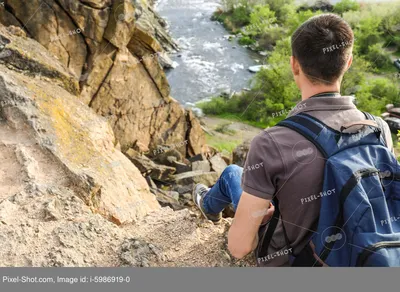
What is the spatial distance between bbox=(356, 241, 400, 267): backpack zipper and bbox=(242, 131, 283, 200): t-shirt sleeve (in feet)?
2.23

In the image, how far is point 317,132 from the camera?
9.55 ft

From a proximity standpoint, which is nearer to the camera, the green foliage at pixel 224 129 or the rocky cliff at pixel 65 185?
the rocky cliff at pixel 65 185

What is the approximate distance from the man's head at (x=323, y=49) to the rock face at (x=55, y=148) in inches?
113

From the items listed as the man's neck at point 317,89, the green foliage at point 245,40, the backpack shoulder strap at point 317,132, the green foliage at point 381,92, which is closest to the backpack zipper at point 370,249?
the backpack shoulder strap at point 317,132

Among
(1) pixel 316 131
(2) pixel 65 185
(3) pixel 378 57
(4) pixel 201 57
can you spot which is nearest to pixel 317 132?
(1) pixel 316 131

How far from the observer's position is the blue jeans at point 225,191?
14.0 feet

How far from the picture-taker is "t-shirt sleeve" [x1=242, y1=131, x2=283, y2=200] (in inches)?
113

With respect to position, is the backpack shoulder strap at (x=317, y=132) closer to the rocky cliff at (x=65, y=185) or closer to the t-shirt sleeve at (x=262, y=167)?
the t-shirt sleeve at (x=262, y=167)

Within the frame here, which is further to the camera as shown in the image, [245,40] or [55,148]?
[245,40]

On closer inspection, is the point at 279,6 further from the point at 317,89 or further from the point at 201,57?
the point at 317,89

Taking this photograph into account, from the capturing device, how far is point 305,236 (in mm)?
3152

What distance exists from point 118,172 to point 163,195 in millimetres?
5911

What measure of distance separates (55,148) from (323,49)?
3876 millimetres

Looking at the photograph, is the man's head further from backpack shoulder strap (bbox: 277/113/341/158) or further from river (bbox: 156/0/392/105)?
river (bbox: 156/0/392/105)
